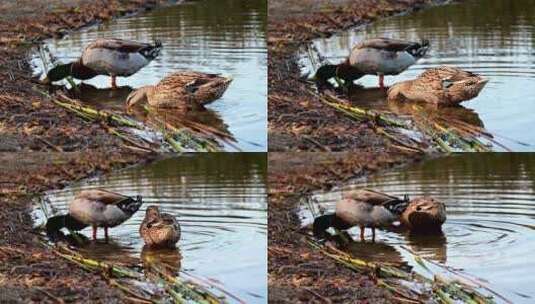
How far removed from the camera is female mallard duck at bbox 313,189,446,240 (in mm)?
7926

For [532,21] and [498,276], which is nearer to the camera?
[498,276]

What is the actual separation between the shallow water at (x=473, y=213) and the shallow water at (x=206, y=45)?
0.65 metres

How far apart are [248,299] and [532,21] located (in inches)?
81.0

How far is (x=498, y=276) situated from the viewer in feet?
25.4

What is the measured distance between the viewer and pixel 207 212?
8.08 m

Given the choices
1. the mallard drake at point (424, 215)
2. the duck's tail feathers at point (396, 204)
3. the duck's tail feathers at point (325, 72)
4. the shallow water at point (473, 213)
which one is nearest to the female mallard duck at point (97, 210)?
the shallow water at point (473, 213)

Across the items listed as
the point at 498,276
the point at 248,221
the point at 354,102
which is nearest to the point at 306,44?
the point at 354,102

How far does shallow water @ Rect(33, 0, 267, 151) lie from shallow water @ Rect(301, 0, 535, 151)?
1.00 feet

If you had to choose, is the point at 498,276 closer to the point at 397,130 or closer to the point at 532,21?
the point at 397,130

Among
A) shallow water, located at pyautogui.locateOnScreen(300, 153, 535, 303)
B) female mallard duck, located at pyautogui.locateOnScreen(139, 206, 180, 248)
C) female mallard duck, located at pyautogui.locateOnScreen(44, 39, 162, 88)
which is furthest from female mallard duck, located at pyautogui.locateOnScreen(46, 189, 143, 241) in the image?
shallow water, located at pyautogui.locateOnScreen(300, 153, 535, 303)

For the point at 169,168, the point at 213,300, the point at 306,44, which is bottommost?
the point at 213,300

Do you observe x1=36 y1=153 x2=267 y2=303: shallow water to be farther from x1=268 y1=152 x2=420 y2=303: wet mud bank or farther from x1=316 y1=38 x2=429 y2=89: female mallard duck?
x1=316 y1=38 x2=429 y2=89: female mallard duck

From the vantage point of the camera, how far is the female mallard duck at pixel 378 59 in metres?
7.96

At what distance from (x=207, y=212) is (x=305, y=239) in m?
0.51
